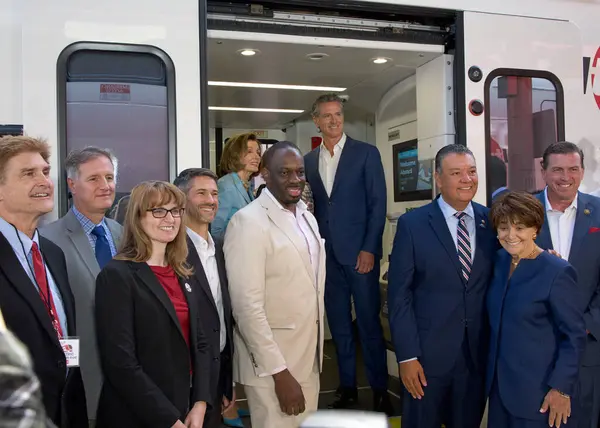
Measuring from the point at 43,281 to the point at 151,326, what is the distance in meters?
0.43

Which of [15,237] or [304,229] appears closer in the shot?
[15,237]

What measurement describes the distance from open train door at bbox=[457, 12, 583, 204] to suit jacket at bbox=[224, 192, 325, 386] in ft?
4.55

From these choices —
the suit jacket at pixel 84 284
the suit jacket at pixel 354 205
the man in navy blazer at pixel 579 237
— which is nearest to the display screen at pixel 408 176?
the suit jacket at pixel 354 205

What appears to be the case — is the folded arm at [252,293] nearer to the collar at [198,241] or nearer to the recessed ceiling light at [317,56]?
the collar at [198,241]

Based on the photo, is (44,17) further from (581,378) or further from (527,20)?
(581,378)

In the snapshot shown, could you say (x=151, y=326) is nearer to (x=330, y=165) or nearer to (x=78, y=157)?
(x=78, y=157)

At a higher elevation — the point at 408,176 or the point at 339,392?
the point at 408,176

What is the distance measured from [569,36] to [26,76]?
3147 mm

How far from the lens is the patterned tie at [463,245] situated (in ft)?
9.70

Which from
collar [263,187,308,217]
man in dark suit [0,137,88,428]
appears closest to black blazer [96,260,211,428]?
man in dark suit [0,137,88,428]

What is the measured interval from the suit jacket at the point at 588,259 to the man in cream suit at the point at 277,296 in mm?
1220

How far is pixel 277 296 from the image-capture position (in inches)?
112

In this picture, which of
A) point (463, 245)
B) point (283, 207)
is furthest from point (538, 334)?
A: point (283, 207)

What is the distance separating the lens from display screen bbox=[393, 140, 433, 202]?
4930mm
